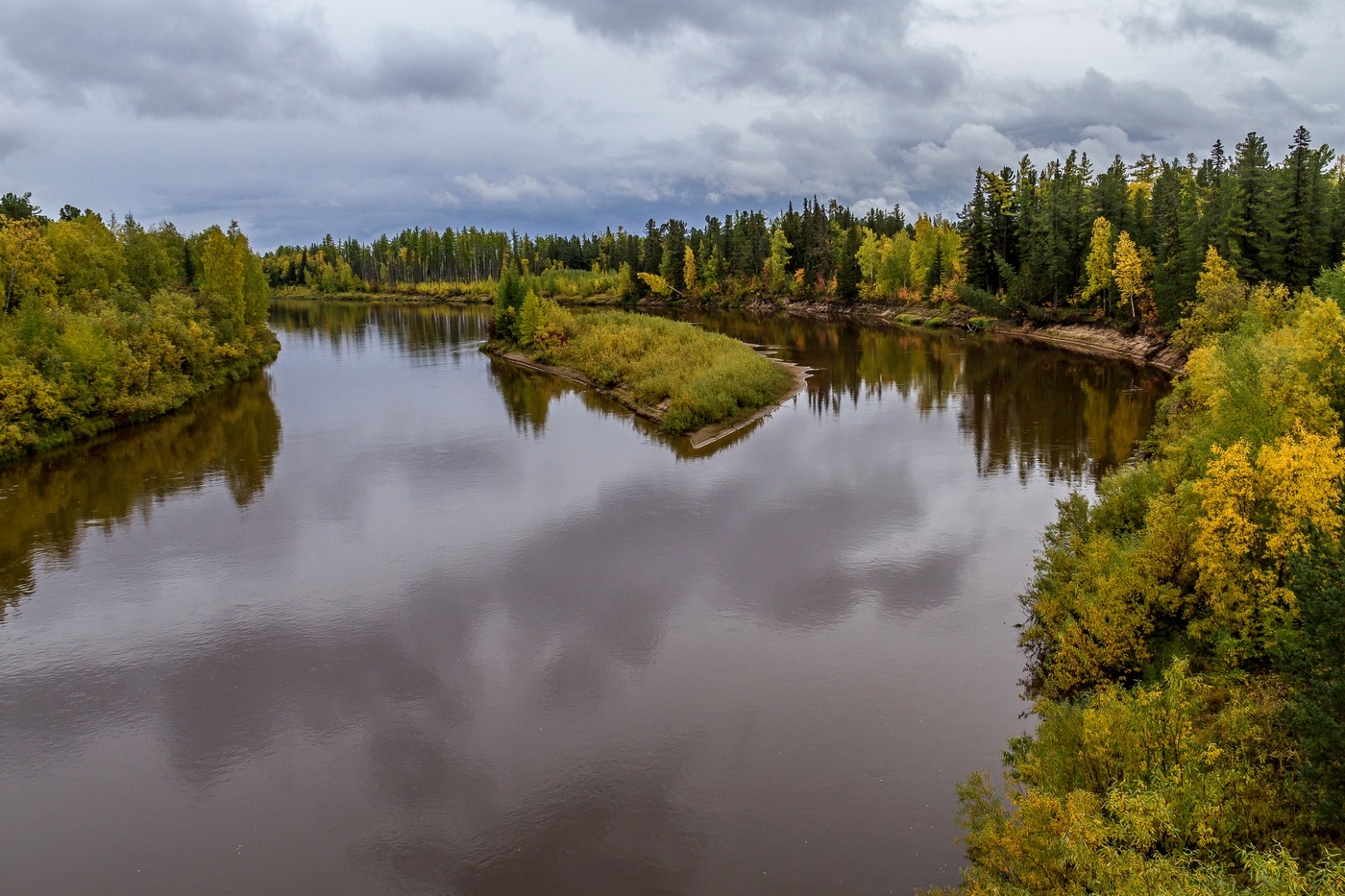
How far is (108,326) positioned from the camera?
202 feet

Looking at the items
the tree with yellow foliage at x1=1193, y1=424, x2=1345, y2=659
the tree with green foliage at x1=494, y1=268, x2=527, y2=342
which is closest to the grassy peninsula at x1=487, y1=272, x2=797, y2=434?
the tree with green foliage at x1=494, y1=268, x2=527, y2=342

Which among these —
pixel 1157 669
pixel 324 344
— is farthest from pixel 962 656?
pixel 324 344

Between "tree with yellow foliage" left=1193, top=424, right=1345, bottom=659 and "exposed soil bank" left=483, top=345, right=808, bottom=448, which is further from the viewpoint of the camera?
"exposed soil bank" left=483, top=345, right=808, bottom=448

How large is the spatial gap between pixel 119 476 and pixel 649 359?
133ft

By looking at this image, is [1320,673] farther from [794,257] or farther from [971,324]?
[794,257]

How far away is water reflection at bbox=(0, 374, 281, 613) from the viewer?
37250 millimetres

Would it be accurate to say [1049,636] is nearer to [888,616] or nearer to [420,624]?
[888,616]

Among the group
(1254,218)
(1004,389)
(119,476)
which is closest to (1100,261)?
(1254,218)

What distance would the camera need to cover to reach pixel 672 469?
154ft

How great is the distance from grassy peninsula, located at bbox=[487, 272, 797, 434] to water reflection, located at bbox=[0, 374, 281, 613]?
26622 millimetres

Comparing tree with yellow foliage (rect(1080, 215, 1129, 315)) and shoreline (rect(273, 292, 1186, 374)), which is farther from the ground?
tree with yellow foliage (rect(1080, 215, 1129, 315))

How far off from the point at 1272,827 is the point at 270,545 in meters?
35.5

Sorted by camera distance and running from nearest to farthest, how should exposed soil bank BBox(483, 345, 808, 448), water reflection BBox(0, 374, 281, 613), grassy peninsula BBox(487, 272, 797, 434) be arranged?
water reflection BBox(0, 374, 281, 613) → exposed soil bank BBox(483, 345, 808, 448) → grassy peninsula BBox(487, 272, 797, 434)

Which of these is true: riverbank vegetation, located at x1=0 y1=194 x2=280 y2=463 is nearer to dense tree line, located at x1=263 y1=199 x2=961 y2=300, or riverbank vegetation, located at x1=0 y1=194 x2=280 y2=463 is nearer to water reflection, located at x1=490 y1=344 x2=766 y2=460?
water reflection, located at x1=490 y1=344 x2=766 y2=460
